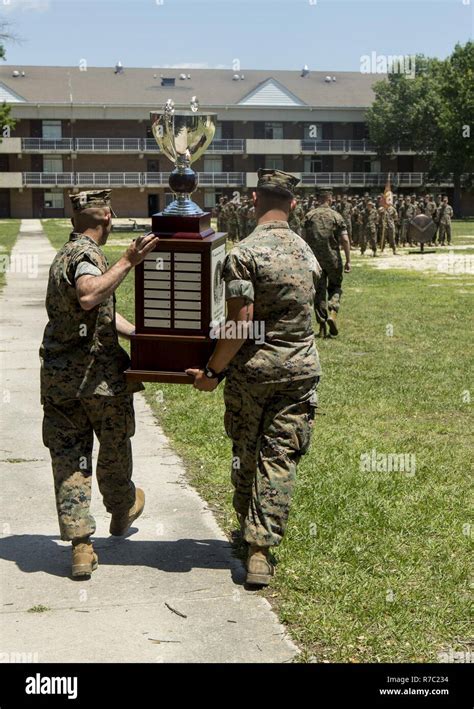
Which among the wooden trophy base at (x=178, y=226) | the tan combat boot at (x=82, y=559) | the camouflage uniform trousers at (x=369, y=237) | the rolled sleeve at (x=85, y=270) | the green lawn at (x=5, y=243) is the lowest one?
the green lawn at (x=5, y=243)

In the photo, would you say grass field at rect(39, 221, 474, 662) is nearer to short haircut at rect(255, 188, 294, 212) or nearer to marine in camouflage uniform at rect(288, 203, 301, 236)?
short haircut at rect(255, 188, 294, 212)

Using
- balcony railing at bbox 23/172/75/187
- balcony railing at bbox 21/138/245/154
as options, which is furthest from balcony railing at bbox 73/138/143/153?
balcony railing at bbox 23/172/75/187

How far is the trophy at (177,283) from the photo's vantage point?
495 centimetres

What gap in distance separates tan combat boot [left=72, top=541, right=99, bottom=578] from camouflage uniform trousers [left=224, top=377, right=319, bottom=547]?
29.8 inches

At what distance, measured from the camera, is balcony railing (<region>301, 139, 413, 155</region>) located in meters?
70.2

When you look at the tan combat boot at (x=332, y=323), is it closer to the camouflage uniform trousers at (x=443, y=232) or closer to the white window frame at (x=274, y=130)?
the camouflage uniform trousers at (x=443, y=232)

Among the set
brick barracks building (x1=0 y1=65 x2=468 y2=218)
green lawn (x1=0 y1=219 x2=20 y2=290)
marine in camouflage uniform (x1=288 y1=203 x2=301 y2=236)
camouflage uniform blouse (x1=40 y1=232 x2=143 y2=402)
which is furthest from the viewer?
brick barracks building (x1=0 y1=65 x2=468 y2=218)

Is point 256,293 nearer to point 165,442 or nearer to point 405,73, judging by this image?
point 165,442

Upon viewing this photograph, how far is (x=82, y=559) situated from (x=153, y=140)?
64561mm

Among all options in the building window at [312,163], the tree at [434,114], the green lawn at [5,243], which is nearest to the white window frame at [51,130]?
the green lawn at [5,243]

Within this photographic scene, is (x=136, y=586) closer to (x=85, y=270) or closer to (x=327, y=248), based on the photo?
(x=85, y=270)

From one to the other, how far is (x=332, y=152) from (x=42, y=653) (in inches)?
2690

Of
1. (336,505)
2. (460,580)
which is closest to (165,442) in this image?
(336,505)

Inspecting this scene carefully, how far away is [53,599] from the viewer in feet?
15.6
